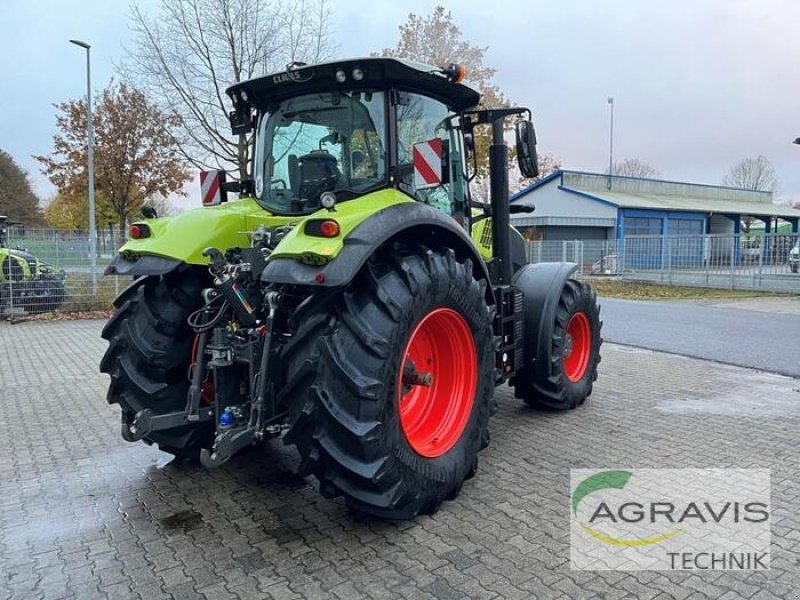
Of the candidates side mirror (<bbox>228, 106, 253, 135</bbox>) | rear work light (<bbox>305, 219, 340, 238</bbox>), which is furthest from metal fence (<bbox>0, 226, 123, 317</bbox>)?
rear work light (<bbox>305, 219, 340, 238</bbox>)

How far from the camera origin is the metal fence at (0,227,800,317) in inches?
497

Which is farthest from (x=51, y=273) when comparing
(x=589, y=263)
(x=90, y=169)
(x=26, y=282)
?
(x=589, y=263)

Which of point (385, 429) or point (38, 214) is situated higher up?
point (38, 214)

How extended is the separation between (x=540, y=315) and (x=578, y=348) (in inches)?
39.0

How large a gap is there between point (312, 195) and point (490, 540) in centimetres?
225

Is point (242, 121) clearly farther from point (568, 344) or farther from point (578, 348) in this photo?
point (578, 348)

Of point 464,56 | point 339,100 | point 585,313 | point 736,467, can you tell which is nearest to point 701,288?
point 464,56

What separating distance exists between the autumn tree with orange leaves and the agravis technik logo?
20.3m

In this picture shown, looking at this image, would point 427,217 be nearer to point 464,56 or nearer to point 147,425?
point 147,425

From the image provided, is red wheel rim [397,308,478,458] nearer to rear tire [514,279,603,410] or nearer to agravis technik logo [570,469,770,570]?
agravis technik logo [570,469,770,570]

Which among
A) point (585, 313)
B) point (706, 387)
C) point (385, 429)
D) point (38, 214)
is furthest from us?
point (38, 214)

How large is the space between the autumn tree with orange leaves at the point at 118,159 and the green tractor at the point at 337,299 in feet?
61.7

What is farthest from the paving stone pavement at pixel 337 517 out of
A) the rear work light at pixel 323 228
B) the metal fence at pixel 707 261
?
the metal fence at pixel 707 261

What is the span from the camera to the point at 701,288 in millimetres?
19250
